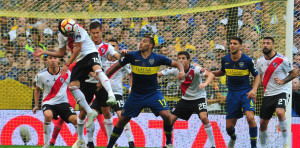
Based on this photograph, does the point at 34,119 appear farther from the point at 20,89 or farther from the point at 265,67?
the point at 265,67

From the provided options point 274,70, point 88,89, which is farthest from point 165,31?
point 88,89

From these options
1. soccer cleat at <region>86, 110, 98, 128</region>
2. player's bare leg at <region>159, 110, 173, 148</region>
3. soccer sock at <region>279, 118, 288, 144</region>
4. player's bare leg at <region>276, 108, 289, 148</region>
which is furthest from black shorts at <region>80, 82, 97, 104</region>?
soccer sock at <region>279, 118, 288, 144</region>

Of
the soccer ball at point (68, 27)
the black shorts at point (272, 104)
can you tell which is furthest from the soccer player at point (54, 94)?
the black shorts at point (272, 104)

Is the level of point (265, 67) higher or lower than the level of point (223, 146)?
higher

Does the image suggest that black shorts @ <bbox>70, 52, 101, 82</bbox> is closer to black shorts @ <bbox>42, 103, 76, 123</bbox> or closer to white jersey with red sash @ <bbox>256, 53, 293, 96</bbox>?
black shorts @ <bbox>42, 103, 76, 123</bbox>

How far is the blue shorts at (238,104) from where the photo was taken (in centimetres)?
966

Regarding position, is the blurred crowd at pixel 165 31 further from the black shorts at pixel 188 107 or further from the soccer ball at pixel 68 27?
the soccer ball at pixel 68 27

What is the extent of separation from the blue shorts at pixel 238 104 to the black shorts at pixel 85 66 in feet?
10.1

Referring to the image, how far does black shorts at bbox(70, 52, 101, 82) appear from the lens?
8516mm

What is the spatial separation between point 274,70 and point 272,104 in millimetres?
764

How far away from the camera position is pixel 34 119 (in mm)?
12750

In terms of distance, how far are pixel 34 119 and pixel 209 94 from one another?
186 inches

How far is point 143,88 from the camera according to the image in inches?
335

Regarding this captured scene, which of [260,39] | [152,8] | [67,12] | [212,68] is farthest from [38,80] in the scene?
[260,39]
